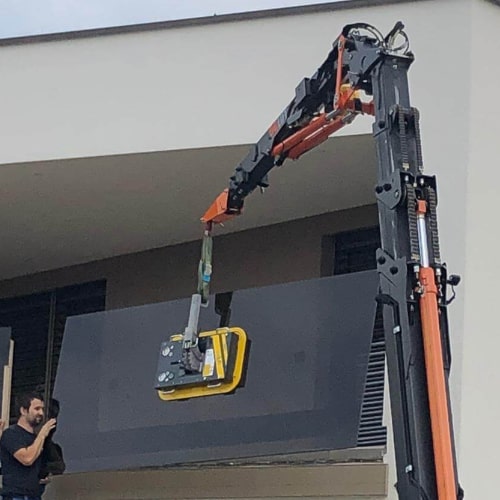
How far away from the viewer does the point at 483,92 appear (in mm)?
8898

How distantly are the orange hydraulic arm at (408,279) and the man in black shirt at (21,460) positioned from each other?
4175 mm

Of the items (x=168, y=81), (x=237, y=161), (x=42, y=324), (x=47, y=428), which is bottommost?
(x=47, y=428)

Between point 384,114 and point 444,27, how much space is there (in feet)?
10.3

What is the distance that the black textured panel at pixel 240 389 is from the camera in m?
8.21

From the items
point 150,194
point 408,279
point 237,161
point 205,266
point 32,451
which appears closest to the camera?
point 408,279

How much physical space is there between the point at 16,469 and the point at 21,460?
0.11m

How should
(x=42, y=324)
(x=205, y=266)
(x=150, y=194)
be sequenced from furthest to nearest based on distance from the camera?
1. (x=42, y=324)
2. (x=150, y=194)
3. (x=205, y=266)

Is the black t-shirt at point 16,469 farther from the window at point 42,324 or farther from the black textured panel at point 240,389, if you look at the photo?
the window at point 42,324

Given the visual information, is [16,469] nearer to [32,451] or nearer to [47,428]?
[32,451]

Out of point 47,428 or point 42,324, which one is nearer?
point 47,428

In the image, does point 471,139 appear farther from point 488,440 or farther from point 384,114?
point 384,114

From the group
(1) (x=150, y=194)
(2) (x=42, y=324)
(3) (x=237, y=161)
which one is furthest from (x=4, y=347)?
(2) (x=42, y=324)

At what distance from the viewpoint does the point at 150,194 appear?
10.9 metres

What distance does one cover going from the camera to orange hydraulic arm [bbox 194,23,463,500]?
5.49 m
